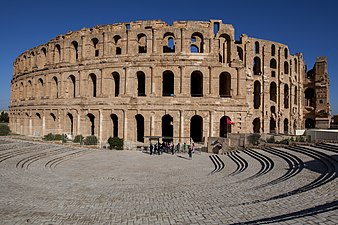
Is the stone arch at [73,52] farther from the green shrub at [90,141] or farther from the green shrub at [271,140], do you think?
the green shrub at [271,140]

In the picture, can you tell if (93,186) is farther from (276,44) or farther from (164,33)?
(276,44)

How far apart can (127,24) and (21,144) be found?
18.7m

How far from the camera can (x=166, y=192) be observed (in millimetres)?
9930

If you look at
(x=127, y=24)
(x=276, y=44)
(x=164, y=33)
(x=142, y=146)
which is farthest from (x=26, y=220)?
(x=276, y=44)

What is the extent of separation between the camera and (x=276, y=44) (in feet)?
119

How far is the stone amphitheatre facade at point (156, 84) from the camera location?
28.4 meters

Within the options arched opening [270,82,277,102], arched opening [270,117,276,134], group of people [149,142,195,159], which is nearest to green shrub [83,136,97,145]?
group of people [149,142,195,159]

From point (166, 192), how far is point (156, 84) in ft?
65.5

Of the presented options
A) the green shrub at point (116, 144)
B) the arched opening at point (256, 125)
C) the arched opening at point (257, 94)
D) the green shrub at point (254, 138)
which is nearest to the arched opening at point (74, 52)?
the green shrub at point (116, 144)

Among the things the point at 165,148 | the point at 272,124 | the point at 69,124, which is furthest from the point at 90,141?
the point at 272,124

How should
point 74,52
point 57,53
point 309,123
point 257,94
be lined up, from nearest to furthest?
point 74,52, point 57,53, point 257,94, point 309,123

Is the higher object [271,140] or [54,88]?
[54,88]

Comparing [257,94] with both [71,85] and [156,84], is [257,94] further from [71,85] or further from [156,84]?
[71,85]

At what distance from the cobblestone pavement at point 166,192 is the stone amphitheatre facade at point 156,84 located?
11311 millimetres
